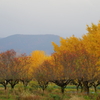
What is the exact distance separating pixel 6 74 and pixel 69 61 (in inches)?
319

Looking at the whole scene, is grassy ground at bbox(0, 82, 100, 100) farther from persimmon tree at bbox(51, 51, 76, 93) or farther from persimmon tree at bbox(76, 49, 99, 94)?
persimmon tree at bbox(76, 49, 99, 94)

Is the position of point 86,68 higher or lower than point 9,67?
lower

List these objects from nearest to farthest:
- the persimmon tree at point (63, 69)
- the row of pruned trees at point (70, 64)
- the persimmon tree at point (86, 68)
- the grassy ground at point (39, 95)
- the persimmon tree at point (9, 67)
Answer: the grassy ground at point (39, 95) → the persimmon tree at point (86, 68) → the row of pruned trees at point (70, 64) → the persimmon tree at point (63, 69) → the persimmon tree at point (9, 67)

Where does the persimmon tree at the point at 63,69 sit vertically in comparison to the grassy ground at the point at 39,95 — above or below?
above

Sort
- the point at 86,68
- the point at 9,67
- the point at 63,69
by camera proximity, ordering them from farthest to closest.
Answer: the point at 9,67 < the point at 63,69 < the point at 86,68

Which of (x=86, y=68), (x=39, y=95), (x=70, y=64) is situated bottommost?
(x=39, y=95)

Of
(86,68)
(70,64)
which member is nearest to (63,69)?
(70,64)

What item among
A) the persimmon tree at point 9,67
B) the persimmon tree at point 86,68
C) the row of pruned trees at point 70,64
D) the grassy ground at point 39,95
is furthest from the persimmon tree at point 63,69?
the persimmon tree at point 9,67

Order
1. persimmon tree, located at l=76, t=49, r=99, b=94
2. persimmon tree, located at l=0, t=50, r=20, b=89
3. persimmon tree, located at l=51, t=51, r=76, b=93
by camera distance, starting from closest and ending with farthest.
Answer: persimmon tree, located at l=76, t=49, r=99, b=94 → persimmon tree, located at l=51, t=51, r=76, b=93 → persimmon tree, located at l=0, t=50, r=20, b=89

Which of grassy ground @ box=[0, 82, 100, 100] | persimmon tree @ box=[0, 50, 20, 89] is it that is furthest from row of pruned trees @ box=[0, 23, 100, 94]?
grassy ground @ box=[0, 82, 100, 100]

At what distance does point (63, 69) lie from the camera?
22.2 meters

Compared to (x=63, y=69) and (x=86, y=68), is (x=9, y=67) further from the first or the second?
(x=86, y=68)

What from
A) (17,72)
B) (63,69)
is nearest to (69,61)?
(63,69)

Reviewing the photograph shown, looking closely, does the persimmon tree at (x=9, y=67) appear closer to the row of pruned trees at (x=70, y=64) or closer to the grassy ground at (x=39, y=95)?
the row of pruned trees at (x=70, y=64)
